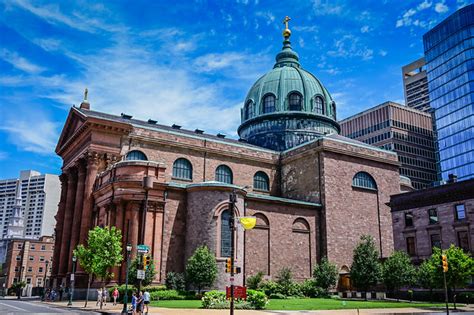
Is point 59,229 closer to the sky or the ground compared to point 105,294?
closer to the sky

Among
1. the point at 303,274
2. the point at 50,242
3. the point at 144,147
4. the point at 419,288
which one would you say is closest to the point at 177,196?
the point at 144,147

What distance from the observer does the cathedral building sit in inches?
1806

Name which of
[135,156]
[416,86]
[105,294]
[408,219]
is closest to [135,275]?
[105,294]

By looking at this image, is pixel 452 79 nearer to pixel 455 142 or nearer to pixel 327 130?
pixel 455 142

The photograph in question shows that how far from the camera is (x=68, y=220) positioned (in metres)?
55.5

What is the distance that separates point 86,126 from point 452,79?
324 ft

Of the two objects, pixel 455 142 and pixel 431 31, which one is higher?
pixel 431 31

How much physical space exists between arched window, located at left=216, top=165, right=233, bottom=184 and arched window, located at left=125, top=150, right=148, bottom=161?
31.3 feet

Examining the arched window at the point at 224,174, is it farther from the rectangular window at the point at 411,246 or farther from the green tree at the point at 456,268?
the green tree at the point at 456,268

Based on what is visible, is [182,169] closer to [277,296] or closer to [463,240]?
[277,296]

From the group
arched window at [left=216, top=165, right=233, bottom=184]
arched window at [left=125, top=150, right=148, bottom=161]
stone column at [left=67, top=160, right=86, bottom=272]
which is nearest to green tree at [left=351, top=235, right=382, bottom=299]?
arched window at [left=216, top=165, right=233, bottom=184]

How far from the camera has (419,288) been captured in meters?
50.0

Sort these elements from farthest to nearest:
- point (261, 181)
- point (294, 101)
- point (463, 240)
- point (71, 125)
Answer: point (294, 101) < point (261, 181) < point (71, 125) < point (463, 240)

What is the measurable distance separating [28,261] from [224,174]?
8167 cm
